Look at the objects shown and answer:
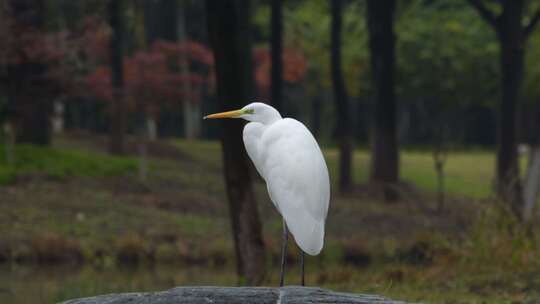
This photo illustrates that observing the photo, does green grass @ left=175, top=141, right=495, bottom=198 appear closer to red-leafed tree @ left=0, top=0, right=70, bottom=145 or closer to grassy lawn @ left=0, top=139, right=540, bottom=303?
grassy lawn @ left=0, top=139, right=540, bottom=303

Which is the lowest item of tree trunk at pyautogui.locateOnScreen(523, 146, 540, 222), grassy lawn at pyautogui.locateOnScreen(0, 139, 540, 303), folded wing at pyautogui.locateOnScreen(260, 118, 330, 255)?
grassy lawn at pyautogui.locateOnScreen(0, 139, 540, 303)

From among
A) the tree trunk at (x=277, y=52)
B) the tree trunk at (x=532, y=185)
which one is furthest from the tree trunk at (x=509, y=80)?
the tree trunk at (x=277, y=52)

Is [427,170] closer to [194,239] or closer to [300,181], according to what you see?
[194,239]

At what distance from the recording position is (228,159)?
42.8 ft

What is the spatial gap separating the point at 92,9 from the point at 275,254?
1561 centimetres

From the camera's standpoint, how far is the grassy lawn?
13.4 m

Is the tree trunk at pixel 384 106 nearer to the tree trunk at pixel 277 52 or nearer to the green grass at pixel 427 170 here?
the tree trunk at pixel 277 52

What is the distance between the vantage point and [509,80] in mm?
21891

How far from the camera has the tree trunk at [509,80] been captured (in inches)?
838

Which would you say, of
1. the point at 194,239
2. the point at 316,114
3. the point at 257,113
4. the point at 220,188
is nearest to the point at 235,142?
the point at 257,113

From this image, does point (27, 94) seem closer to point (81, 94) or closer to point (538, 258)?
point (81, 94)

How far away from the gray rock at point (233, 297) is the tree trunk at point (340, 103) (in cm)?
2044

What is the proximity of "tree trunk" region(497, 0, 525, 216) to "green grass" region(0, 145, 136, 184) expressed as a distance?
29.1 feet

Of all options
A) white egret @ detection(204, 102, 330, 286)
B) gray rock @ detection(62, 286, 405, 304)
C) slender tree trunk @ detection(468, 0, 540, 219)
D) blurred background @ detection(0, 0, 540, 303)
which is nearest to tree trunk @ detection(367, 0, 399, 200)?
blurred background @ detection(0, 0, 540, 303)
